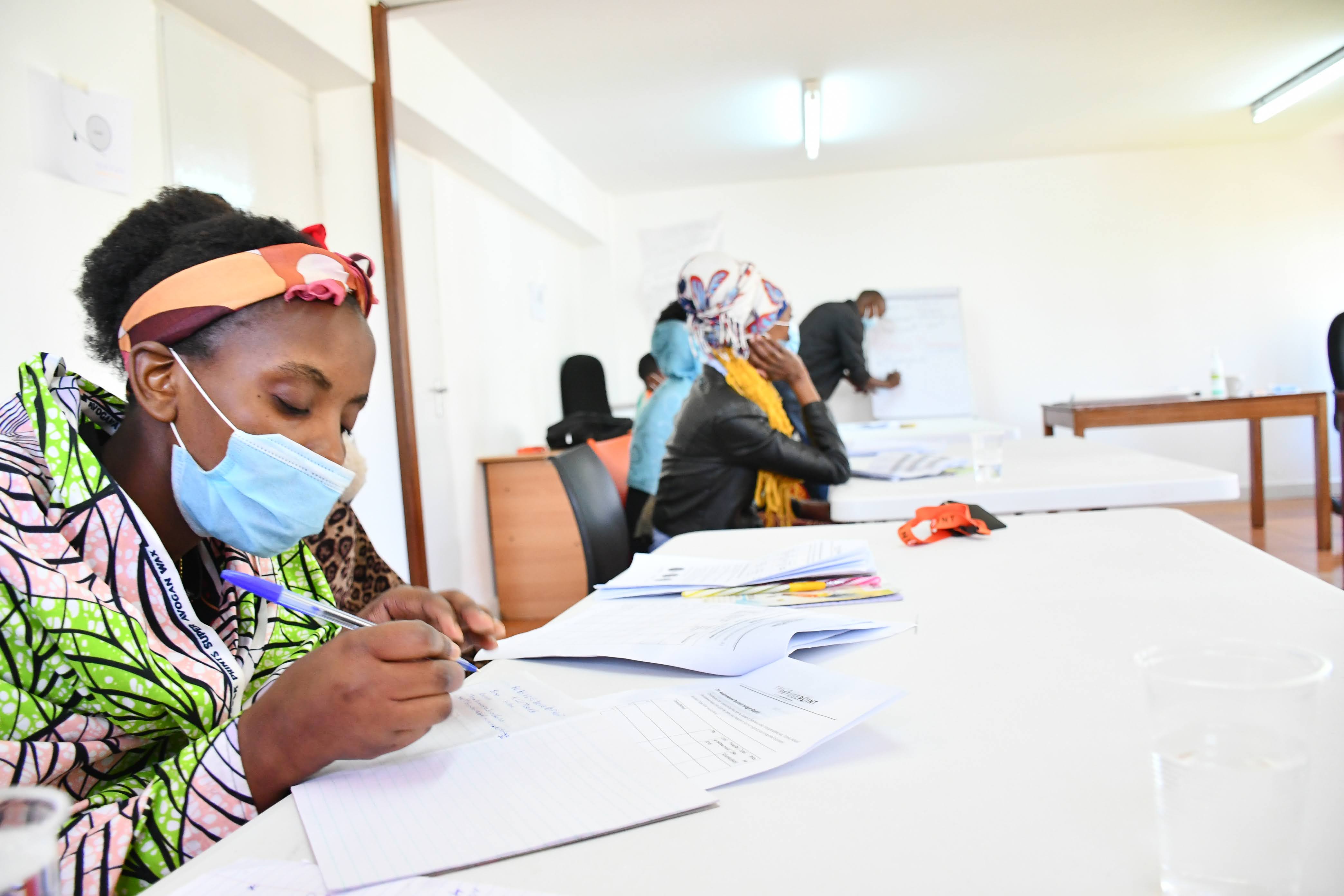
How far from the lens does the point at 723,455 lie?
2.38 meters

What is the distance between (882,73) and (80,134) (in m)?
3.70

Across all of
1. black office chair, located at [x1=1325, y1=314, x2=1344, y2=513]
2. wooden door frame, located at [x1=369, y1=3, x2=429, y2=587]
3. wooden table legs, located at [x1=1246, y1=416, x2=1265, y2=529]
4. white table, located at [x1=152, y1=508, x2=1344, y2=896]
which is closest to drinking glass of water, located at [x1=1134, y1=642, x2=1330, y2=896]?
white table, located at [x1=152, y1=508, x2=1344, y2=896]

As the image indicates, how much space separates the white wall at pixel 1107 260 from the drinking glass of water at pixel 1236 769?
6.15 m

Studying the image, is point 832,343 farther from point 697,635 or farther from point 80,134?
point 697,635

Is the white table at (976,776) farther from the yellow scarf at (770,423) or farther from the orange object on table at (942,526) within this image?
the yellow scarf at (770,423)

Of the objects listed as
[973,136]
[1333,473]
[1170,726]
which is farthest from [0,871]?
[1333,473]

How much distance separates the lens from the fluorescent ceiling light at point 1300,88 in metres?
4.52

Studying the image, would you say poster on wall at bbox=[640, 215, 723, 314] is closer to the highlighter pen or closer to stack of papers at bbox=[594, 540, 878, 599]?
stack of papers at bbox=[594, 540, 878, 599]

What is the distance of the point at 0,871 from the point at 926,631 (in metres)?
0.74

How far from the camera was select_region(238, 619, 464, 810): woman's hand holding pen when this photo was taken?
554 mm

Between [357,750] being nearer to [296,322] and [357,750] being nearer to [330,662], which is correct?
[330,662]

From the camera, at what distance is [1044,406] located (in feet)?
17.8

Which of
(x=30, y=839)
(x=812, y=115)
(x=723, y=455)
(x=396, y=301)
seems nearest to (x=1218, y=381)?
(x=812, y=115)

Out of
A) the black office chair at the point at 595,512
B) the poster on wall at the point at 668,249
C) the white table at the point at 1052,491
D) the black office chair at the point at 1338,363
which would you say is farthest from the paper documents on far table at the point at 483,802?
the poster on wall at the point at 668,249
